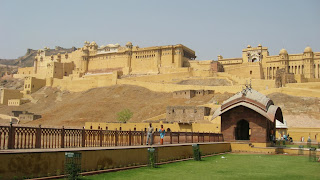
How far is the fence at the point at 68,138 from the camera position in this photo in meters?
10.2

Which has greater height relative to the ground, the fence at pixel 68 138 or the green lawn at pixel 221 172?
the fence at pixel 68 138

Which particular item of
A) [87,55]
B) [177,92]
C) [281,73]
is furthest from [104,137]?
[87,55]

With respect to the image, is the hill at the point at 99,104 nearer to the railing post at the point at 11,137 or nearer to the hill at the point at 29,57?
the railing post at the point at 11,137

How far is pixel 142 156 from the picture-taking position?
42.9 feet

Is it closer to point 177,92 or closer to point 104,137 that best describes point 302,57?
point 177,92

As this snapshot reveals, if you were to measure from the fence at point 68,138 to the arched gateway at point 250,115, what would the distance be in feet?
16.7

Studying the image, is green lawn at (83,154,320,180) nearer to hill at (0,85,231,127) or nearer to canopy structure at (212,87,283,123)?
canopy structure at (212,87,283,123)

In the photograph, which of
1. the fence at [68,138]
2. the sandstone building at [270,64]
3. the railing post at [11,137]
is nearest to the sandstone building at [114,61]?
the sandstone building at [270,64]

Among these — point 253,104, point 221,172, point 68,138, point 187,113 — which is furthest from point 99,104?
point 221,172

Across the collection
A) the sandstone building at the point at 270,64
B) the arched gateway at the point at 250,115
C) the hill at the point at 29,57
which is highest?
the hill at the point at 29,57

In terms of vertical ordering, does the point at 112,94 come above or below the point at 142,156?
above

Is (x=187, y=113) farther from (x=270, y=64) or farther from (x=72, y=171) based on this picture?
(x=270, y=64)

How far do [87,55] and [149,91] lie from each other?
107 feet

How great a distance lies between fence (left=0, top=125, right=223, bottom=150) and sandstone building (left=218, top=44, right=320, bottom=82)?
5542 cm
